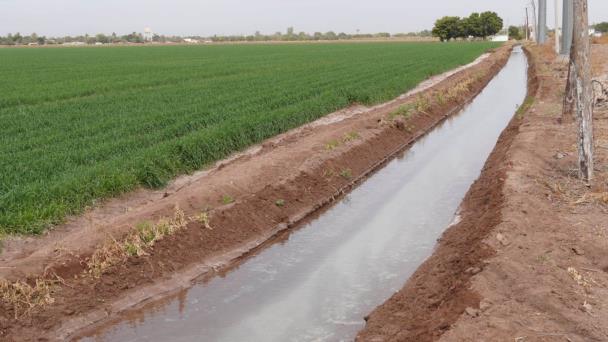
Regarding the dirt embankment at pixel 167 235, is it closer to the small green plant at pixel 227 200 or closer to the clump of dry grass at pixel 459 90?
the small green plant at pixel 227 200

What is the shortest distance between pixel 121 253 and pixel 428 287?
386 cm

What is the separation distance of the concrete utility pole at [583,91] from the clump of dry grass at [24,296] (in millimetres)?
8528

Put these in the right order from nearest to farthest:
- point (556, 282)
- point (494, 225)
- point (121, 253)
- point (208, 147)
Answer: point (556, 282)
point (121, 253)
point (494, 225)
point (208, 147)

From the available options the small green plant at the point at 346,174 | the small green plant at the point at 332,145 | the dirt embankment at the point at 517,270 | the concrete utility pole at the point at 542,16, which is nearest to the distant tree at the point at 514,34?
the concrete utility pole at the point at 542,16

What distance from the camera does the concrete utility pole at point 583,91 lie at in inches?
432

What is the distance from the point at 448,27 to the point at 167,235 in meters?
125

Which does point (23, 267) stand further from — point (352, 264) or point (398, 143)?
point (398, 143)

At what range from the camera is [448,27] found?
418 ft

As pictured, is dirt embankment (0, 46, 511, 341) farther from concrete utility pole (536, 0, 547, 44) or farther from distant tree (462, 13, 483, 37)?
distant tree (462, 13, 483, 37)

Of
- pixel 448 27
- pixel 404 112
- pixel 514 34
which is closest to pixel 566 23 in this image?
pixel 404 112

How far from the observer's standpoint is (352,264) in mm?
9109

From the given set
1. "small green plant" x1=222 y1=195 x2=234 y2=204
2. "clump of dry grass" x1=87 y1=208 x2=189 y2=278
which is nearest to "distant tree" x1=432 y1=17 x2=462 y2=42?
"small green plant" x1=222 y1=195 x2=234 y2=204

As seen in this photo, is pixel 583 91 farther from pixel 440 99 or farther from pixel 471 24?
pixel 471 24

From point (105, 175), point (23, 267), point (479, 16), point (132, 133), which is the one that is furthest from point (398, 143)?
point (479, 16)
